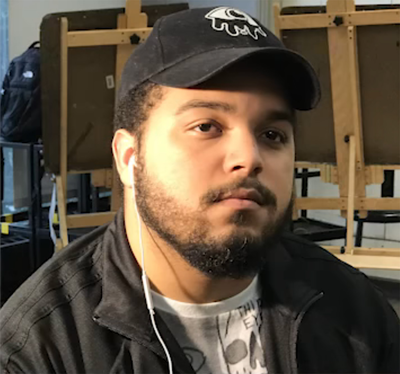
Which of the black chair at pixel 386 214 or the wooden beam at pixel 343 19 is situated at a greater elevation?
the wooden beam at pixel 343 19

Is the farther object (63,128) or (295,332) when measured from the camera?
(63,128)

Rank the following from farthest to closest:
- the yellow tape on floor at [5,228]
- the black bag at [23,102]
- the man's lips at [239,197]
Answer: the yellow tape on floor at [5,228], the black bag at [23,102], the man's lips at [239,197]

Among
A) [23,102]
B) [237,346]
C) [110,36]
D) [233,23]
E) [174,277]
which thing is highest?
[110,36]

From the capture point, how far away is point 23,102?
8.58 feet

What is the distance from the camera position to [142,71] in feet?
2.68

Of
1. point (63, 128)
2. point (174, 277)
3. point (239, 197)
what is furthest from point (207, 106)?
point (63, 128)

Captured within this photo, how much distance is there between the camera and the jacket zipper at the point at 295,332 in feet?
2.74

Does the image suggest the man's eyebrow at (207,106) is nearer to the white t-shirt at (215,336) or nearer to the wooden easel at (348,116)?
the white t-shirt at (215,336)

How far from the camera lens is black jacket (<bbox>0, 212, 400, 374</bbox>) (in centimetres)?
75

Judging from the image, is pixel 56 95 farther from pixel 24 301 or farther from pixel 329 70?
pixel 24 301

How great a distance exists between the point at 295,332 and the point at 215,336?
0.44 feet

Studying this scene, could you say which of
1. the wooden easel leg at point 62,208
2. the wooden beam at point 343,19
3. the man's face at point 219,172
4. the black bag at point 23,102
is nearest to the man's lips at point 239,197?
the man's face at point 219,172

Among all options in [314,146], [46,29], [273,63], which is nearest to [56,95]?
[46,29]

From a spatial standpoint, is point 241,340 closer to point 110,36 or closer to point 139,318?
point 139,318
